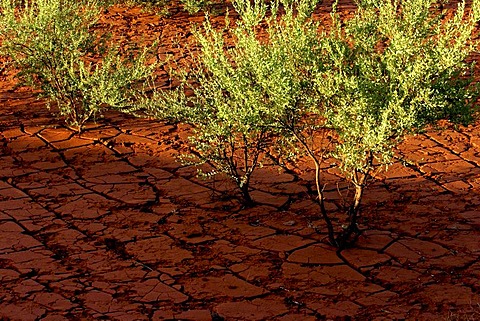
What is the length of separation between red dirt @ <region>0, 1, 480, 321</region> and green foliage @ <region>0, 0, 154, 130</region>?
442mm

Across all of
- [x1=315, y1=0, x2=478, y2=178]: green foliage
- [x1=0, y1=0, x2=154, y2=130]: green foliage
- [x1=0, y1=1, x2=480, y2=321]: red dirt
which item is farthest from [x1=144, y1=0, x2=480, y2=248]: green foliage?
[x1=0, y1=0, x2=154, y2=130]: green foliage

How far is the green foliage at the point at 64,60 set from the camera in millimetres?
8961

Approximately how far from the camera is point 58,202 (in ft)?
24.0

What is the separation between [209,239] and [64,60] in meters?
3.47

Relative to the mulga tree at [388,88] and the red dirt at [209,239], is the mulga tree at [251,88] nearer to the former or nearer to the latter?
the mulga tree at [388,88]

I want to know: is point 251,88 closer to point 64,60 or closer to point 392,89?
point 392,89

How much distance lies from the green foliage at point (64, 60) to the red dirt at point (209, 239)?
1.45 ft

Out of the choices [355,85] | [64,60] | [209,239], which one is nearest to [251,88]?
[355,85]

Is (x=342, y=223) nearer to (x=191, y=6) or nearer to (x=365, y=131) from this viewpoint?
(x=365, y=131)

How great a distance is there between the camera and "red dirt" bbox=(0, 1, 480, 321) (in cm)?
550

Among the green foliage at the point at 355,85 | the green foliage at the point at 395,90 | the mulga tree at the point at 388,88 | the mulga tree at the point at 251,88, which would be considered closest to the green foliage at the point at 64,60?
the mulga tree at the point at 251,88

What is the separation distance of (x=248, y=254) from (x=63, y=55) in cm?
407

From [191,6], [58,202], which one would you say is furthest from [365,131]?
[191,6]

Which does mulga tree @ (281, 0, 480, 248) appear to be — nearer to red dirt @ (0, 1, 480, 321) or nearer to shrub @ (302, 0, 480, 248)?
shrub @ (302, 0, 480, 248)
